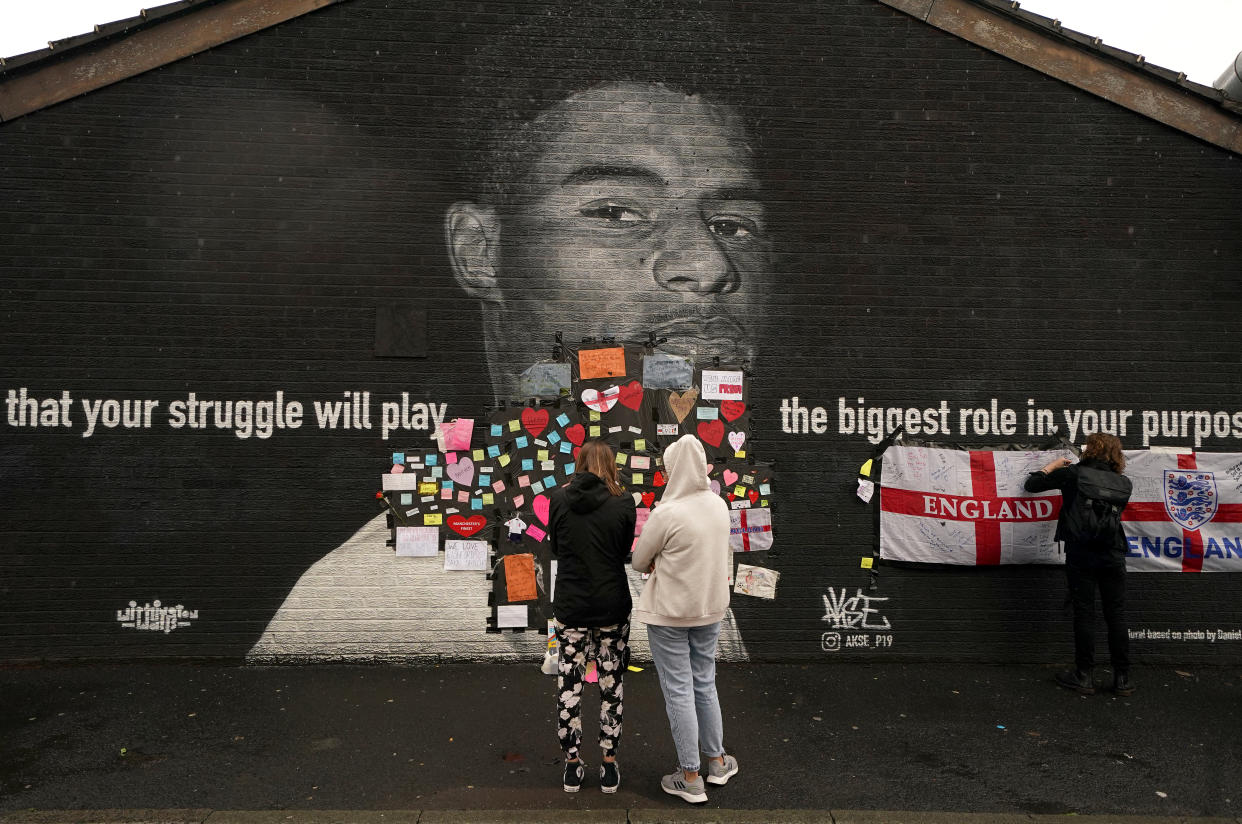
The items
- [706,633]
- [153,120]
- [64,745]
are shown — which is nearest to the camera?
[706,633]

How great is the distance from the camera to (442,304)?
6.73m

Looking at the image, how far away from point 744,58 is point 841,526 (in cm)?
381

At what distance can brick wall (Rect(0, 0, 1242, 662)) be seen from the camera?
656cm

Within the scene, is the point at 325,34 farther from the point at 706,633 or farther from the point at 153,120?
the point at 706,633

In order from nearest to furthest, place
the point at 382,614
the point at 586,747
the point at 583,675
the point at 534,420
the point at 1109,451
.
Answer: the point at 583,675 < the point at 586,747 < the point at 1109,451 < the point at 382,614 < the point at 534,420

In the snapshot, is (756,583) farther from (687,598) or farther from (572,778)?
(572,778)

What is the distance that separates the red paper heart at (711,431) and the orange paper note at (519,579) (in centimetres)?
170

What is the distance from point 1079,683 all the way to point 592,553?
407 cm

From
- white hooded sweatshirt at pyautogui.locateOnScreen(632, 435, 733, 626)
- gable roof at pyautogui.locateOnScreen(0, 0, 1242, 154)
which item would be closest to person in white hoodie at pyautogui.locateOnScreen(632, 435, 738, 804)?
white hooded sweatshirt at pyautogui.locateOnScreen(632, 435, 733, 626)

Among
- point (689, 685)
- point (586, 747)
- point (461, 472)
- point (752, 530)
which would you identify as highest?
point (461, 472)

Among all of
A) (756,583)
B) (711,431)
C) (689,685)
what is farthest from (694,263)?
(689,685)

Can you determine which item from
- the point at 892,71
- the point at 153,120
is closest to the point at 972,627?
the point at 892,71

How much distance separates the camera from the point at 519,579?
264 inches

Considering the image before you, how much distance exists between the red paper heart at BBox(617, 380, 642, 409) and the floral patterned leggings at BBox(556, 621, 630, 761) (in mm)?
2540
